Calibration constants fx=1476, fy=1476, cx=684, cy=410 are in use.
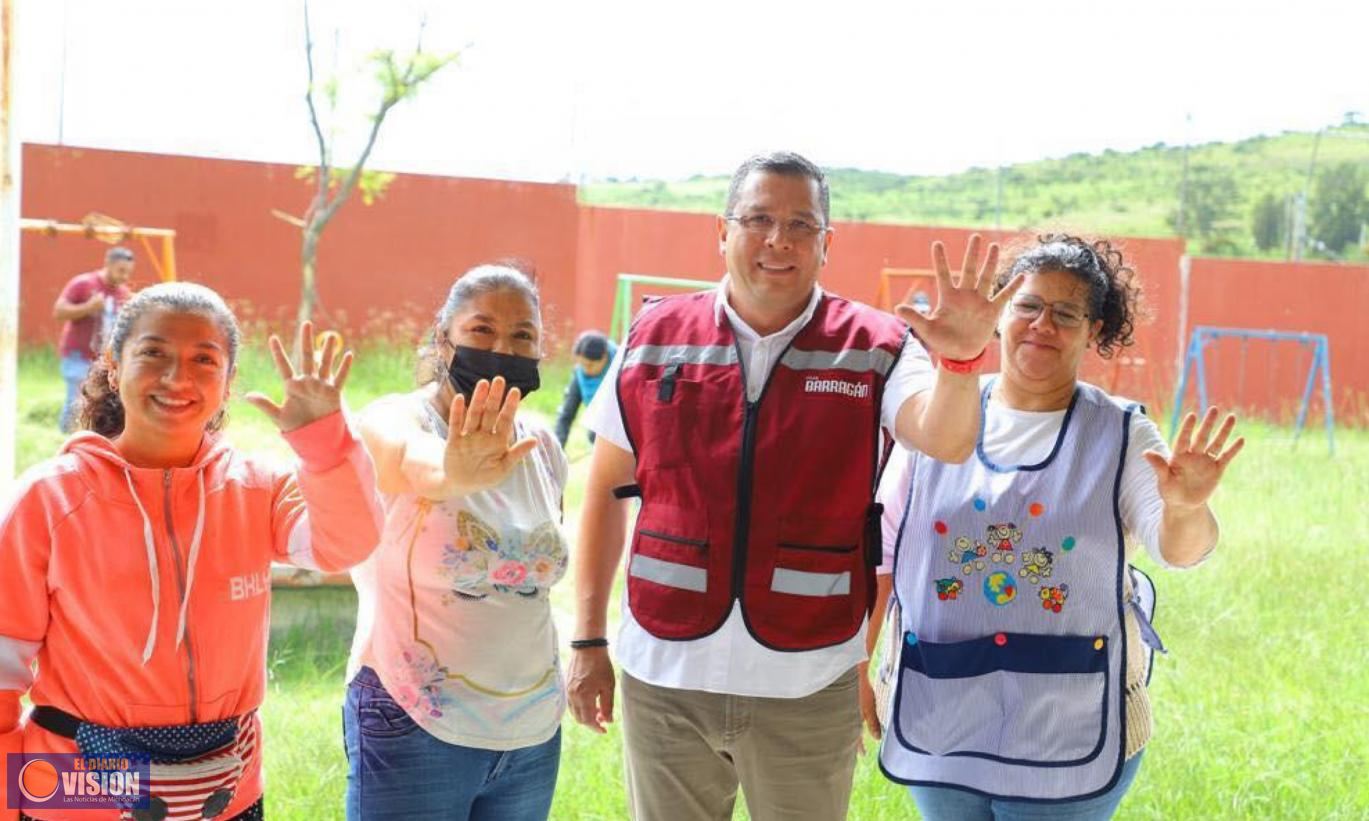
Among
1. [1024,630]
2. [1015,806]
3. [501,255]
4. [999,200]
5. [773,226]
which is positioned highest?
[999,200]

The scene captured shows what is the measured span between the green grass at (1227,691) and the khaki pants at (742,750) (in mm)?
860

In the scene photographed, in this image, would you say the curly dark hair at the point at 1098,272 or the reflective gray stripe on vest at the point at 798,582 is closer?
the reflective gray stripe on vest at the point at 798,582

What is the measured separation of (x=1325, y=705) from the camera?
191 inches

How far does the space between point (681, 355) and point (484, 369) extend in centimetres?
32

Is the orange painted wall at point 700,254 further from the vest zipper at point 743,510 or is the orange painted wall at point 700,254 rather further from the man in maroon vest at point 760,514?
the vest zipper at point 743,510

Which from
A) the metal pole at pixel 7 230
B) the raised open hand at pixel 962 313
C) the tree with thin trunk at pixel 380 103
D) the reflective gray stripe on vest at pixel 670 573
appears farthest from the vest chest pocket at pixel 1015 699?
the tree with thin trunk at pixel 380 103

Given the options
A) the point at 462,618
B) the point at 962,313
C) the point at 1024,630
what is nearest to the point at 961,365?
the point at 962,313

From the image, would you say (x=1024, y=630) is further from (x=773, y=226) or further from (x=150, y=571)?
(x=150, y=571)

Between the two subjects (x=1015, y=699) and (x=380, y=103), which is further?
(x=380, y=103)

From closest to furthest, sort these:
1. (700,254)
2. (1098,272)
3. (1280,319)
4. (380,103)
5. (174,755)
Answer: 1. (174,755)
2. (1098,272)
3. (380,103)
4. (700,254)
5. (1280,319)

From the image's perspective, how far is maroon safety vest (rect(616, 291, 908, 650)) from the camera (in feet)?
7.57

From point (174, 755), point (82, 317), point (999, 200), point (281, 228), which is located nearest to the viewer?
point (174, 755)

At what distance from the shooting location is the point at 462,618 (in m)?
2.28

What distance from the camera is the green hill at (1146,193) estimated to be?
20484mm
